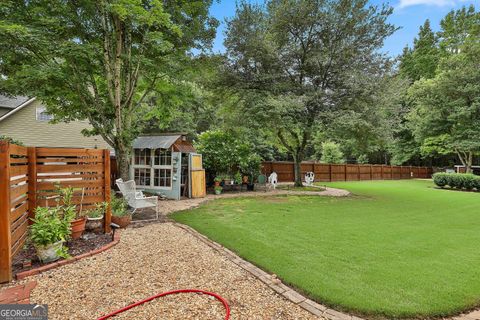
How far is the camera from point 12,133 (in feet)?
38.2

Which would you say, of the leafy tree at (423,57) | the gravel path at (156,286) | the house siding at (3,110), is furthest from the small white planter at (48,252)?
the leafy tree at (423,57)

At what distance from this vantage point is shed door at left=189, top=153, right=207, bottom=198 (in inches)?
380

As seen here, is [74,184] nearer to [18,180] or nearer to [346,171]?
[18,180]

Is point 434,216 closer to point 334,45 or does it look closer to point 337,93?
point 337,93

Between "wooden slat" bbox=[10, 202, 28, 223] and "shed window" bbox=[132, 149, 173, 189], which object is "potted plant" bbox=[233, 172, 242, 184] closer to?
"shed window" bbox=[132, 149, 173, 189]

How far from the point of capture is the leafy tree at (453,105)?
61.6 feet

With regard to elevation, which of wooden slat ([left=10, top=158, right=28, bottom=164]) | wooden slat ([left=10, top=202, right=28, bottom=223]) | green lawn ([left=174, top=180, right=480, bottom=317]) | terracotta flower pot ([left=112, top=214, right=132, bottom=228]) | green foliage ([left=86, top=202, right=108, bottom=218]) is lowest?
green lawn ([left=174, top=180, right=480, bottom=317])

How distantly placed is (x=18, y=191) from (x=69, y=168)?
0.95 m

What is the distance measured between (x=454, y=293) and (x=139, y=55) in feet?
24.3

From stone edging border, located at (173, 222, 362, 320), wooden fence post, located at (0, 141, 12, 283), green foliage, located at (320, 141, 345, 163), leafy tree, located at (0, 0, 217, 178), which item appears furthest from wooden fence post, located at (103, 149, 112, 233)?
green foliage, located at (320, 141, 345, 163)

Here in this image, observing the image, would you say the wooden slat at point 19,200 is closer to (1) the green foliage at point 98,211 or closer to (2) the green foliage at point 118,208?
(1) the green foliage at point 98,211

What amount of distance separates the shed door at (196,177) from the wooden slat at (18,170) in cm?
620

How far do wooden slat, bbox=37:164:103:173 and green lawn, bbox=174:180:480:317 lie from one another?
7.04ft

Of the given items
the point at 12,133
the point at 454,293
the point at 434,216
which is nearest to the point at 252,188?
the point at 434,216
